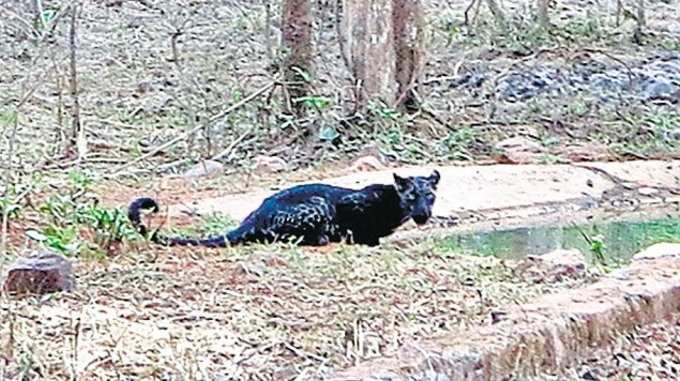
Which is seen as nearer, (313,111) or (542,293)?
(542,293)

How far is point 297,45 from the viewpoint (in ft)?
38.6

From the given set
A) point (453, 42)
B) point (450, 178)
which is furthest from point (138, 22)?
point (450, 178)

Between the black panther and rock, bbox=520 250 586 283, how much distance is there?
5.41 feet

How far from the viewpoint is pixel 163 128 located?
13.5 m

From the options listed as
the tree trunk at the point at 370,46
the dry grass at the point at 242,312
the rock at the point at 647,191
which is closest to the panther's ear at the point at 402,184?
the dry grass at the point at 242,312

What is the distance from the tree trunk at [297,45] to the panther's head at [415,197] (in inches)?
156

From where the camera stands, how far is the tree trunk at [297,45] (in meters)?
11.8

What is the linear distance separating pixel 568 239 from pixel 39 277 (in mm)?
4734

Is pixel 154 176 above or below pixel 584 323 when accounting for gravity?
below

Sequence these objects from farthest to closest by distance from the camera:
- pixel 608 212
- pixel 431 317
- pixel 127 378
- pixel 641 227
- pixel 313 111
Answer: pixel 313 111 → pixel 608 212 → pixel 641 227 → pixel 431 317 → pixel 127 378

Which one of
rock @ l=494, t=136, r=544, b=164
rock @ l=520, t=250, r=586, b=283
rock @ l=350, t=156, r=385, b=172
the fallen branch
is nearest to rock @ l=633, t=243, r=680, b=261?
rock @ l=520, t=250, r=586, b=283

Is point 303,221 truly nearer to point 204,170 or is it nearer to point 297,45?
point 204,170

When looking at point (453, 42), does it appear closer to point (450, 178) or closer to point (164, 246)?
point (450, 178)

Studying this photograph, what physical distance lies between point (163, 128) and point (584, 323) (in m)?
9.53
